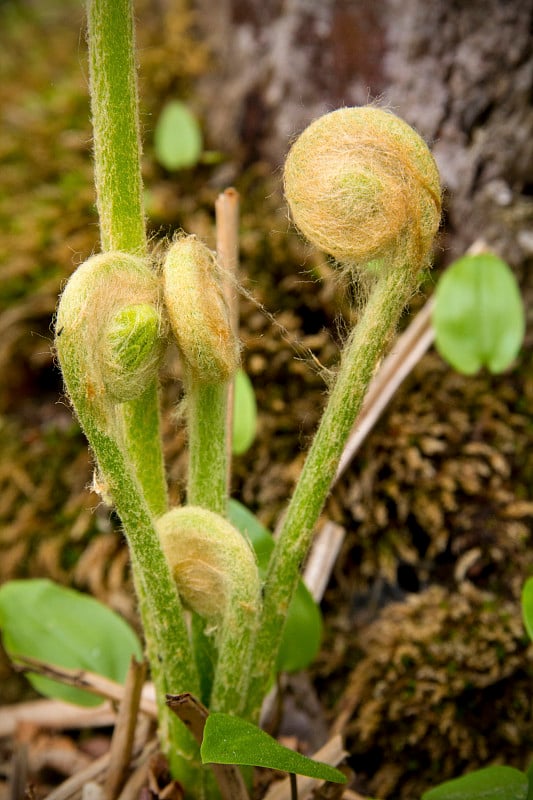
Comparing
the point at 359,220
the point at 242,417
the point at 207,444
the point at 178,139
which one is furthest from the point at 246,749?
the point at 178,139

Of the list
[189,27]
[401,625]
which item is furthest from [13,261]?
[401,625]

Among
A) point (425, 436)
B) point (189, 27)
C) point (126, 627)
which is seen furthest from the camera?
point (189, 27)

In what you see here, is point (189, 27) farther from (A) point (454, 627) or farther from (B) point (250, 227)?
(A) point (454, 627)

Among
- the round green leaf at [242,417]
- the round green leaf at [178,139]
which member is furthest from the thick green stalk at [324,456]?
the round green leaf at [178,139]

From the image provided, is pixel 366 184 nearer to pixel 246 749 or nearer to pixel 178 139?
pixel 246 749

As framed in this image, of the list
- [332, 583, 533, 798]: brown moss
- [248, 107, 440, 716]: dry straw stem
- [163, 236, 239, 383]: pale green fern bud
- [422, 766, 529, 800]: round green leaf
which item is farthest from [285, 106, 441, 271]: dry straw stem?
[332, 583, 533, 798]: brown moss

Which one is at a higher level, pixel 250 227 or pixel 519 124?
pixel 519 124

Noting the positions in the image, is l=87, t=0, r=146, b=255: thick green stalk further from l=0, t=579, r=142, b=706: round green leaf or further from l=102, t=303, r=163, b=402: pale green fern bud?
l=0, t=579, r=142, b=706: round green leaf

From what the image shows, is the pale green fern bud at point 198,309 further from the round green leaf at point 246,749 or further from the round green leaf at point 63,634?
the round green leaf at point 63,634
